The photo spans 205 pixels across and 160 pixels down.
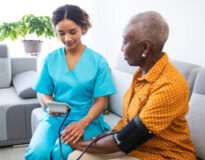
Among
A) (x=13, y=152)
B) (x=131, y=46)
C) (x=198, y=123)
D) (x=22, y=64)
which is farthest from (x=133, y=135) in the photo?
(x=22, y=64)

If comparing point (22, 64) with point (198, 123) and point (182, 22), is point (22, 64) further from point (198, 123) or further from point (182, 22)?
point (198, 123)

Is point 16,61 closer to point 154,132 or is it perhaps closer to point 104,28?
point 104,28

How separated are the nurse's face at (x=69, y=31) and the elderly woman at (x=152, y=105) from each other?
438mm

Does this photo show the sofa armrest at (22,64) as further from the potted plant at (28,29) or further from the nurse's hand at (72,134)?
the nurse's hand at (72,134)

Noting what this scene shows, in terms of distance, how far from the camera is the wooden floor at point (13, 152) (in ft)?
6.61

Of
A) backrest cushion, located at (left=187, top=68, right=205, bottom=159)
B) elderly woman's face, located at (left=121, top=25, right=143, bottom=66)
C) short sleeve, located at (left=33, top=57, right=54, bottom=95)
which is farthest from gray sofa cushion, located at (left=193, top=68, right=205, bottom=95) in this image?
short sleeve, located at (left=33, top=57, right=54, bottom=95)

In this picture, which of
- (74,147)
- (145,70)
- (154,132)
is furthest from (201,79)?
(74,147)

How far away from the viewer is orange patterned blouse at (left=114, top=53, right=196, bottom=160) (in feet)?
2.93

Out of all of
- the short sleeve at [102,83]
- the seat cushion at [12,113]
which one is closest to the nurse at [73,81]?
the short sleeve at [102,83]

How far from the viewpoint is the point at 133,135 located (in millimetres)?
903

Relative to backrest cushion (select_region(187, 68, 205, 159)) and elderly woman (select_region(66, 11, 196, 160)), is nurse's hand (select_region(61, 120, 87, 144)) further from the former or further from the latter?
backrest cushion (select_region(187, 68, 205, 159))

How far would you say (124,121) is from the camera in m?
1.16

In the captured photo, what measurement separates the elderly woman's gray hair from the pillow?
1.59 m

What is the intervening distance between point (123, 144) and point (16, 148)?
1516 mm
